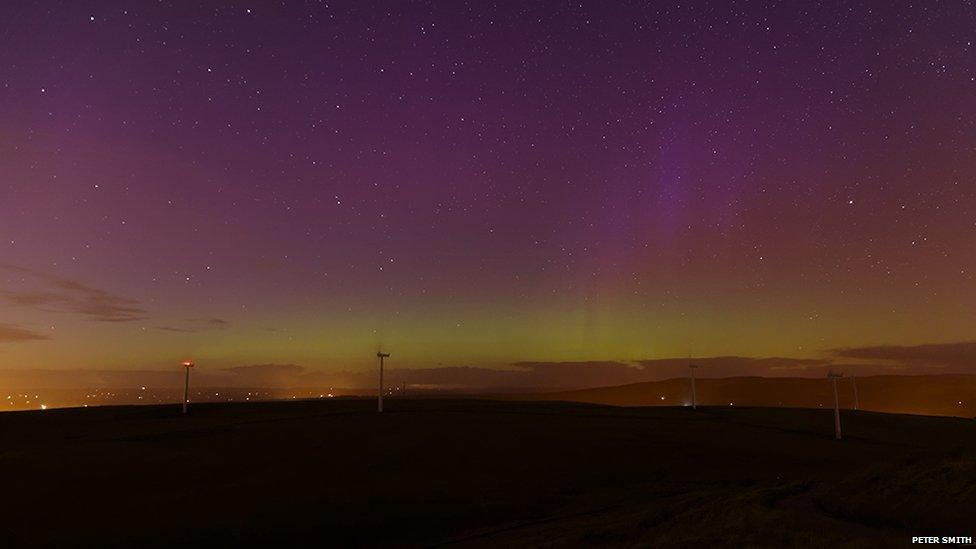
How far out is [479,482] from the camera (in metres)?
31.6

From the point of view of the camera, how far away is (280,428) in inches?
2045

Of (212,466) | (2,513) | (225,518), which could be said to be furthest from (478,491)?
(2,513)

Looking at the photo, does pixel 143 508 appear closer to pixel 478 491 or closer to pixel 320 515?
pixel 320 515

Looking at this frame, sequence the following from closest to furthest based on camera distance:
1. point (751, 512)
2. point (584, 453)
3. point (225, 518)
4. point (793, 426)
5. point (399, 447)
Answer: point (751, 512) < point (225, 518) < point (584, 453) < point (399, 447) < point (793, 426)

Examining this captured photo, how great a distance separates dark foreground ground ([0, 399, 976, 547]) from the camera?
17.4 metres

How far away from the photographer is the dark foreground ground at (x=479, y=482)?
57.2ft

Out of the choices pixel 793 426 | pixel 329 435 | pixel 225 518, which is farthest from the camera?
pixel 793 426

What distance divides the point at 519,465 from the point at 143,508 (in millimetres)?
18657

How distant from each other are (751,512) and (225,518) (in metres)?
20.1

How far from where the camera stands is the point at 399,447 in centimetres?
4219

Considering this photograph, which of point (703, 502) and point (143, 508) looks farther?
point (143, 508)

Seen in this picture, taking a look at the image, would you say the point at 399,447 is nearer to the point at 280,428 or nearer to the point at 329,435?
the point at 329,435

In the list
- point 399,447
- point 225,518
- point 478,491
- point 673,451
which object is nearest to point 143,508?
point 225,518

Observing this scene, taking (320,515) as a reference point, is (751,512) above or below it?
above
